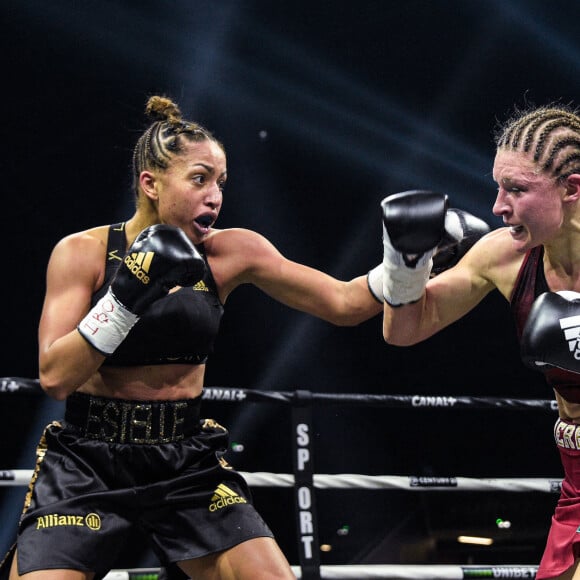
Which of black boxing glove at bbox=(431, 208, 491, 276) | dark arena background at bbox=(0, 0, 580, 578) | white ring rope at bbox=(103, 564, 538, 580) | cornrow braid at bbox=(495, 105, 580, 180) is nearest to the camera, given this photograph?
cornrow braid at bbox=(495, 105, 580, 180)

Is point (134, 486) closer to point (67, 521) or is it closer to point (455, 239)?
point (67, 521)

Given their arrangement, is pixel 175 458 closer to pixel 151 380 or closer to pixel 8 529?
pixel 151 380

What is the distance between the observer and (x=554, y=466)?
7.10 metres

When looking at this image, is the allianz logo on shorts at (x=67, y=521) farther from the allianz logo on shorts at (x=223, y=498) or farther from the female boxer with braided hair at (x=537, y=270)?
the female boxer with braided hair at (x=537, y=270)

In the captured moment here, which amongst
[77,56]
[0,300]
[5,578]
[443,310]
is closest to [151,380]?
[5,578]

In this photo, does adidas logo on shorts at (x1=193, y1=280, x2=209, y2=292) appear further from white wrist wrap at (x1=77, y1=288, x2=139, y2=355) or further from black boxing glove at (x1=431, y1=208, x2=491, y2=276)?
black boxing glove at (x1=431, y1=208, x2=491, y2=276)

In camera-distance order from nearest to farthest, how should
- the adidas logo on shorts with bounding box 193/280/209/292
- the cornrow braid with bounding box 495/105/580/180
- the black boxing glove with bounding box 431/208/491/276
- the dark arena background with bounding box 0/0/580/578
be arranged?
the cornrow braid with bounding box 495/105/580/180, the adidas logo on shorts with bounding box 193/280/209/292, the black boxing glove with bounding box 431/208/491/276, the dark arena background with bounding box 0/0/580/578

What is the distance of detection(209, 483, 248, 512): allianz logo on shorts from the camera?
188 cm

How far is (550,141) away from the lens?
169cm

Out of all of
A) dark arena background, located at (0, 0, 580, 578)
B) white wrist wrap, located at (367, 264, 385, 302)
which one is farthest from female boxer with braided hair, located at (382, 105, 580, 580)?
dark arena background, located at (0, 0, 580, 578)

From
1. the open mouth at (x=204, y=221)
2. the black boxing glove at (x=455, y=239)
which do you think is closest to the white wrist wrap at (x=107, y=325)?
the open mouth at (x=204, y=221)

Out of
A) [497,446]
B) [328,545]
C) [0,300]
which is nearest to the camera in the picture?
[0,300]

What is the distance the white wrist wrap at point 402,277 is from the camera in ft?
5.45

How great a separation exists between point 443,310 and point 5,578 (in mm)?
1089
